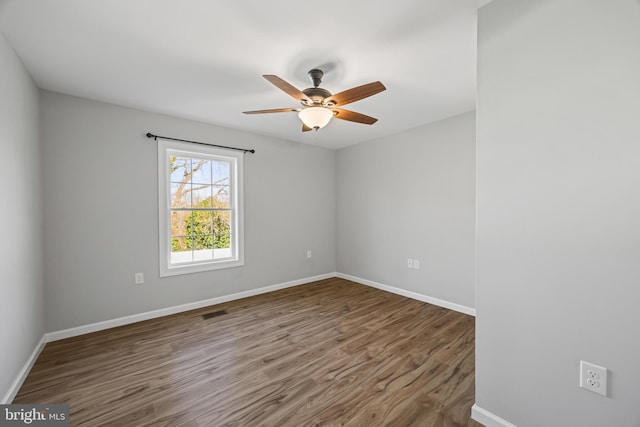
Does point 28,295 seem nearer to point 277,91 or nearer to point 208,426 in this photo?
point 208,426

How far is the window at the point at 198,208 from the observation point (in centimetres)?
325

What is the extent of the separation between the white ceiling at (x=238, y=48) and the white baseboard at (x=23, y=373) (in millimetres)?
2426

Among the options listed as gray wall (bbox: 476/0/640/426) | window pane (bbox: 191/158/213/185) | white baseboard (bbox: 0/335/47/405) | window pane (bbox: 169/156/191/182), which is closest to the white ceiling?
gray wall (bbox: 476/0/640/426)

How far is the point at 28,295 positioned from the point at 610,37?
163 inches

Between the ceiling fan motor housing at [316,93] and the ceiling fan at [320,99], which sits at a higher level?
the ceiling fan motor housing at [316,93]

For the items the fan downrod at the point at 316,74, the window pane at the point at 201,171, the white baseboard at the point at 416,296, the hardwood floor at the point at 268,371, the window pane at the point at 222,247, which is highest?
the fan downrod at the point at 316,74

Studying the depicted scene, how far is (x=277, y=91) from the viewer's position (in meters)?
2.58

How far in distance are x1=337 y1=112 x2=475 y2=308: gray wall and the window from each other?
204cm

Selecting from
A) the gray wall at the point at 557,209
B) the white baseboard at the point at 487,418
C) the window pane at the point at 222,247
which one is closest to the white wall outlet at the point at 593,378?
the gray wall at the point at 557,209

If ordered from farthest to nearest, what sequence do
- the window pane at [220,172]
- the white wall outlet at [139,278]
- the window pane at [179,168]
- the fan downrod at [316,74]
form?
the window pane at [220,172] < the window pane at [179,168] < the white wall outlet at [139,278] < the fan downrod at [316,74]

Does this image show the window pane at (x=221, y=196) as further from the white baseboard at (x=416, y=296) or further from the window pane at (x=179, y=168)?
the white baseboard at (x=416, y=296)

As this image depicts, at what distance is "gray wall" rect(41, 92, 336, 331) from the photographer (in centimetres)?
264

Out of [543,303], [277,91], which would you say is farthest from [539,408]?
[277,91]

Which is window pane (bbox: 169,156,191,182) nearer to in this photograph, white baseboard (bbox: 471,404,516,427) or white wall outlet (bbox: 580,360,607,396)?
white baseboard (bbox: 471,404,516,427)
